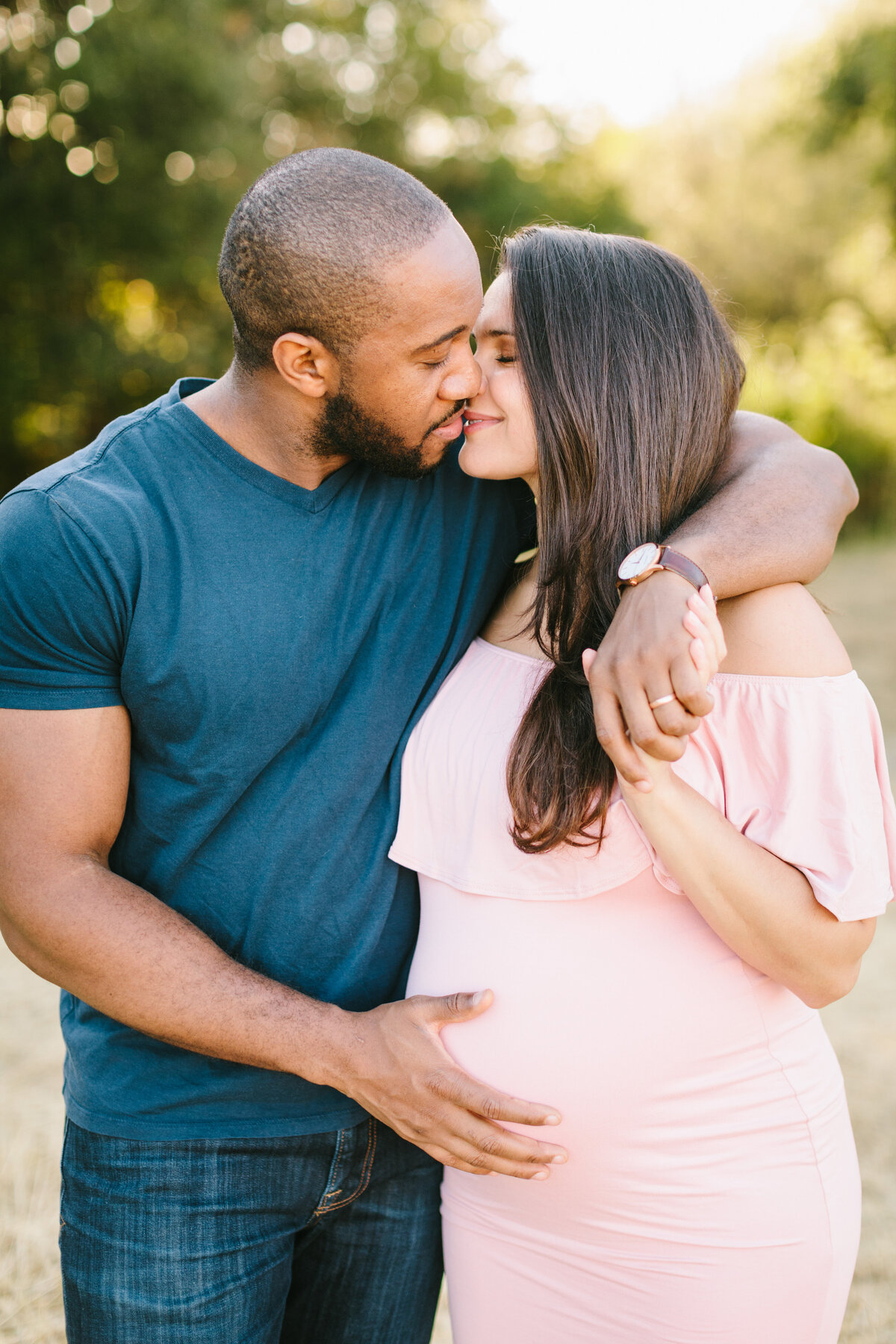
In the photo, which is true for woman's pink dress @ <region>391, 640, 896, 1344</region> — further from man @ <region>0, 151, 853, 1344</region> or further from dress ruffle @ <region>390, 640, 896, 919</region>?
man @ <region>0, 151, 853, 1344</region>

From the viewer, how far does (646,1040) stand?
5.24ft

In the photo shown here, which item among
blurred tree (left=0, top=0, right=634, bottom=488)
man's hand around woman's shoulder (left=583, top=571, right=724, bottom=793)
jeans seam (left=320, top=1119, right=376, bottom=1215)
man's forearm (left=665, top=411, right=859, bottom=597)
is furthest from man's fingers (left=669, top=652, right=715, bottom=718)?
blurred tree (left=0, top=0, right=634, bottom=488)

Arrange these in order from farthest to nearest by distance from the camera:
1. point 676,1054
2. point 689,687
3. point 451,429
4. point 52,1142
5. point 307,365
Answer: point 52,1142 < point 451,429 < point 307,365 < point 676,1054 < point 689,687

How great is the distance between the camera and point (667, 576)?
4.84 ft

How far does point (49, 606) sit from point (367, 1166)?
111cm

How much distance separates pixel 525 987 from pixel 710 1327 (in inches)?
22.5

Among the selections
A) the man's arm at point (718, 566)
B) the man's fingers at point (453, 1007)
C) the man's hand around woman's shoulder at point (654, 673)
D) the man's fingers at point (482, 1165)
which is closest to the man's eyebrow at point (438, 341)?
the man's arm at point (718, 566)

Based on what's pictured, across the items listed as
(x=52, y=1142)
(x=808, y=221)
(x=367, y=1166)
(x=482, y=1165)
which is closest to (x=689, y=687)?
(x=482, y=1165)

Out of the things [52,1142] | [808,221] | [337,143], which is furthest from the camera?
[808,221]

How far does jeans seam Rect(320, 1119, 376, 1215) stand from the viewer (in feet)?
5.89

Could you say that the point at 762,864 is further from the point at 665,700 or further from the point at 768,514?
the point at 768,514

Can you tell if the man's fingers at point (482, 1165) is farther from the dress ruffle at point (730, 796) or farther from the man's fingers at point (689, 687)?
the man's fingers at point (689, 687)

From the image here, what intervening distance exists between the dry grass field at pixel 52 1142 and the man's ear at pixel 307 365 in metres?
1.00

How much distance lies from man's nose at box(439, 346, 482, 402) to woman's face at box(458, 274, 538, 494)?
44 mm
